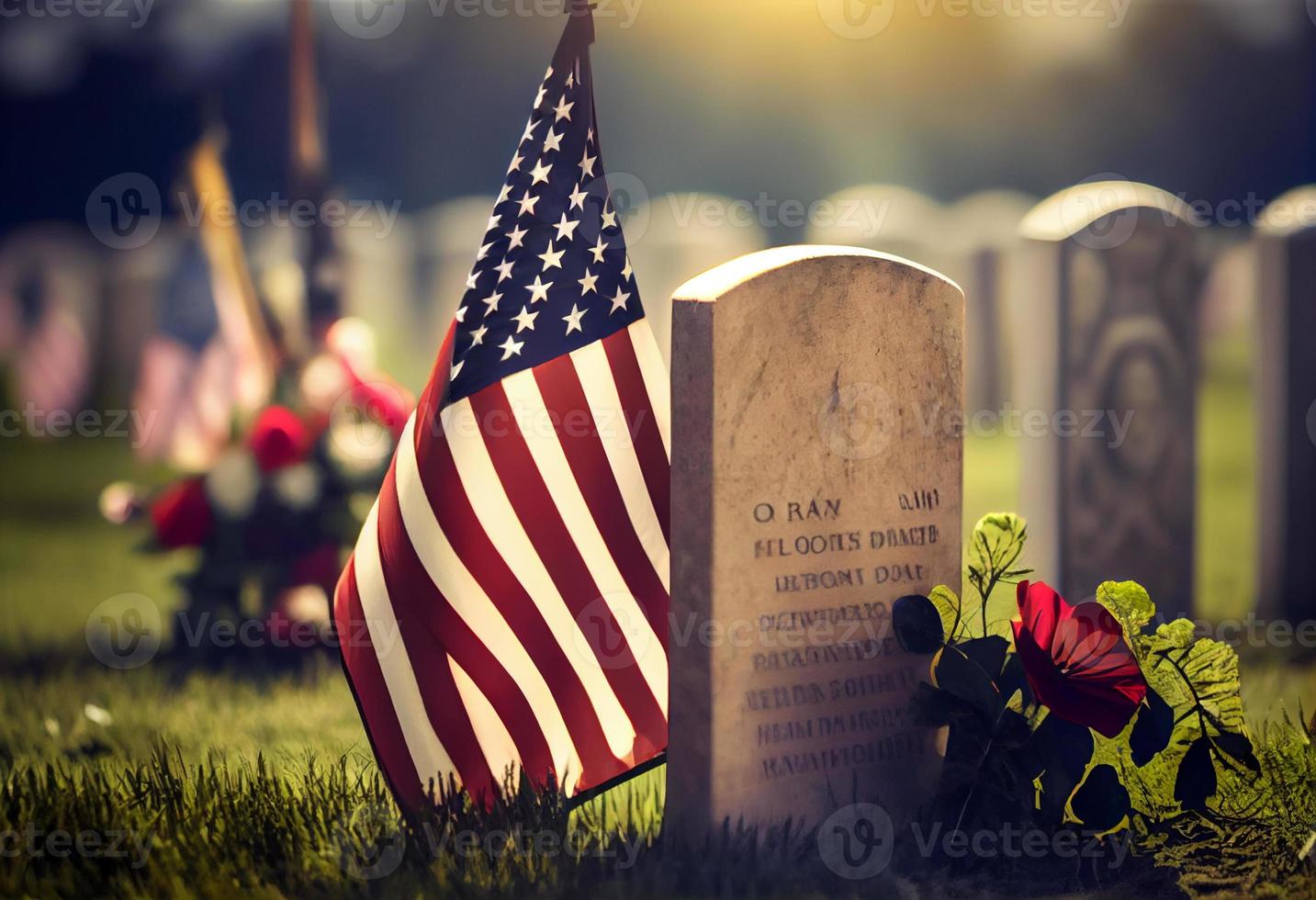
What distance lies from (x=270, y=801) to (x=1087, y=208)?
383cm

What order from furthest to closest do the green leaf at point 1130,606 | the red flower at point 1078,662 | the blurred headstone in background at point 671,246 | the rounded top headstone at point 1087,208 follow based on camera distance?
the blurred headstone in background at point 671,246, the rounded top headstone at point 1087,208, the green leaf at point 1130,606, the red flower at point 1078,662

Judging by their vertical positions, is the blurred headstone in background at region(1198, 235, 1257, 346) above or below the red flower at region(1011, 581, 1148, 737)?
above

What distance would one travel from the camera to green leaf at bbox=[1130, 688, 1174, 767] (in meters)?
3.25

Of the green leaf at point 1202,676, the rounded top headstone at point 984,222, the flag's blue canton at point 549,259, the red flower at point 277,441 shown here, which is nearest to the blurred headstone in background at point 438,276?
the rounded top headstone at point 984,222

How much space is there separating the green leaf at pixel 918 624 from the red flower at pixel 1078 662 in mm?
211

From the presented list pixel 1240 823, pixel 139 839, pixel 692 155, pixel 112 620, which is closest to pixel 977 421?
pixel 692 155

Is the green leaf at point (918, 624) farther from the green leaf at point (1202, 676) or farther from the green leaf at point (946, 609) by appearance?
the green leaf at point (1202, 676)

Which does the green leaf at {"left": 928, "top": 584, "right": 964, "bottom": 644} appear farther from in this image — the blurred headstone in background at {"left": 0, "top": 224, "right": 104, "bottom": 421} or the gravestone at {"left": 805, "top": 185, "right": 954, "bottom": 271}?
the blurred headstone in background at {"left": 0, "top": 224, "right": 104, "bottom": 421}

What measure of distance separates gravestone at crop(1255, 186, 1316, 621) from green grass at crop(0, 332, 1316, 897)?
374mm

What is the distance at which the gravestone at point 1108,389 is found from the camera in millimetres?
5383

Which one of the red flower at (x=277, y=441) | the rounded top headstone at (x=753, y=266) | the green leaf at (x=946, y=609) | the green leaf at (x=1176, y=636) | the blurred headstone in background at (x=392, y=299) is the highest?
the blurred headstone in background at (x=392, y=299)

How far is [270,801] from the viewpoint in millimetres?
3330

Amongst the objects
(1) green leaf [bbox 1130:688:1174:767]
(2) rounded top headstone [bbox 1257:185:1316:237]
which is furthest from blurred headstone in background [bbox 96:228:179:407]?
(1) green leaf [bbox 1130:688:1174:767]

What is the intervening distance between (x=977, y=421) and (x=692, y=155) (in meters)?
7.79
